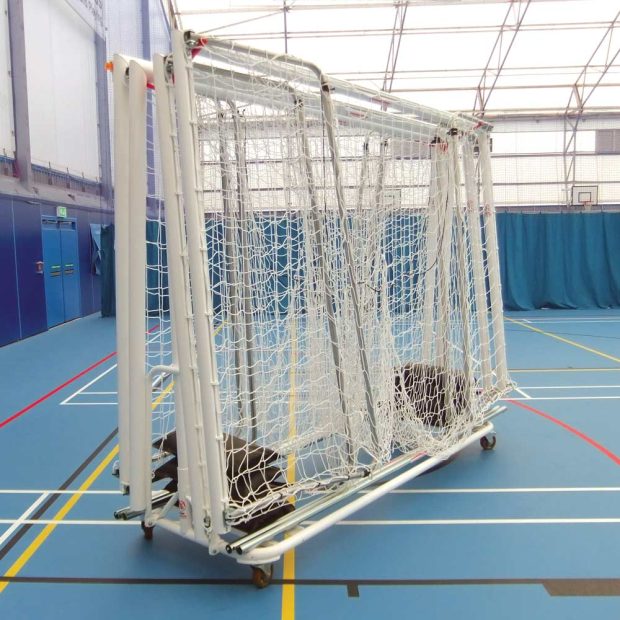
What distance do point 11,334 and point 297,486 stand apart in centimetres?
656

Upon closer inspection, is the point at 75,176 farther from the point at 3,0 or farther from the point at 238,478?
the point at 238,478

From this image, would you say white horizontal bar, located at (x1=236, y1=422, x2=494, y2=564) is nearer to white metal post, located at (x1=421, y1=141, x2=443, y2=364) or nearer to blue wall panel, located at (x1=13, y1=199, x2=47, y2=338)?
white metal post, located at (x1=421, y1=141, x2=443, y2=364)

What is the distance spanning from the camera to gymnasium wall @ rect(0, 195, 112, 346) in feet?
26.0

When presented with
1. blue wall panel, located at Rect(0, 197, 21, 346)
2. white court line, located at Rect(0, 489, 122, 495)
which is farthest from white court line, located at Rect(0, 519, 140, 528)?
blue wall panel, located at Rect(0, 197, 21, 346)

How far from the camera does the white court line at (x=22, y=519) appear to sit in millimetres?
2964

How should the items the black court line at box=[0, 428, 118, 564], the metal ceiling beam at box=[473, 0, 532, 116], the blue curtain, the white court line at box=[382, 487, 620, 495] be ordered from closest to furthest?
1. the black court line at box=[0, 428, 118, 564]
2. the white court line at box=[382, 487, 620, 495]
3. the blue curtain
4. the metal ceiling beam at box=[473, 0, 532, 116]

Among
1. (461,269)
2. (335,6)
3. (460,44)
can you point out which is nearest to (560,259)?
(460,44)

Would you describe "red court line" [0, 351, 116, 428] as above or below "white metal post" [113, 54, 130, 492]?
below

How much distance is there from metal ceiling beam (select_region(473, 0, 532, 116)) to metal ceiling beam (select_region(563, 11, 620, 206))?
1.97m

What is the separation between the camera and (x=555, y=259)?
1121 cm

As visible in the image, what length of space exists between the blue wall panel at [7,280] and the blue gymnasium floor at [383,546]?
3678 millimetres

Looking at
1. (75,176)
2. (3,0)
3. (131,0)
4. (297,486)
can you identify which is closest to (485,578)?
(297,486)

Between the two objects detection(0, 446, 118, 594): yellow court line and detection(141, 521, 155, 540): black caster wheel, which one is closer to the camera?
detection(0, 446, 118, 594): yellow court line

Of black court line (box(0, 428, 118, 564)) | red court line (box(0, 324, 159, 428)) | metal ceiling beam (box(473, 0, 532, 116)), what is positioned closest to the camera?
black court line (box(0, 428, 118, 564))
